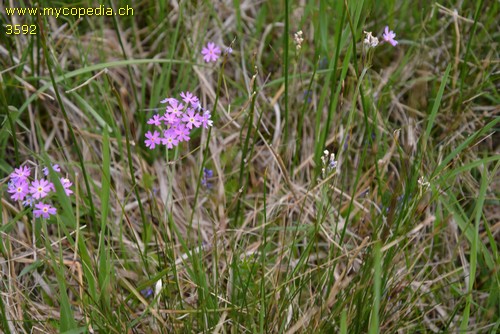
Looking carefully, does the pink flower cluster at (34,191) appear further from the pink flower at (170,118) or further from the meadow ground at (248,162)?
the pink flower at (170,118)

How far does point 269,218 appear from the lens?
2229 millimetres

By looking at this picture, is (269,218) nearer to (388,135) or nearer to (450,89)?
(388,135)

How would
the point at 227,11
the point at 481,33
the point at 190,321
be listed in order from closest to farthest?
the point at 190,321
the point at 481,33
the point at 227,11

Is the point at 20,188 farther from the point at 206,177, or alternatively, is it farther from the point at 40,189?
the point at 206,177

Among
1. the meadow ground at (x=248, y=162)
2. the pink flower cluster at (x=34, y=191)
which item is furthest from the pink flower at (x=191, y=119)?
the pink flower cluster at (x=34, y=191)

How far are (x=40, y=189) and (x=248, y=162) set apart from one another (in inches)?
24.5

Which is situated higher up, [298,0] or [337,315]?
Result: [298,0]

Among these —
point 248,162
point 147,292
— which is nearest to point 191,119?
point 248,162

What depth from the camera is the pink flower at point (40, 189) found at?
180cm

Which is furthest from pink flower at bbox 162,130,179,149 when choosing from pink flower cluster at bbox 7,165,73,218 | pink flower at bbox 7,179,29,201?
pink flower at bbox 7,179,29,201

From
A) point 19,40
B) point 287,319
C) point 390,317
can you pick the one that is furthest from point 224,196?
point 19,40

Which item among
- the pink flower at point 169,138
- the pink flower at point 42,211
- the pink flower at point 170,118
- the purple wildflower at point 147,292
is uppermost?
the pink flower at point 170,118

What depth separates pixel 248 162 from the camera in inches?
79.8

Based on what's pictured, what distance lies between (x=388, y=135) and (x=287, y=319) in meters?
1.01
